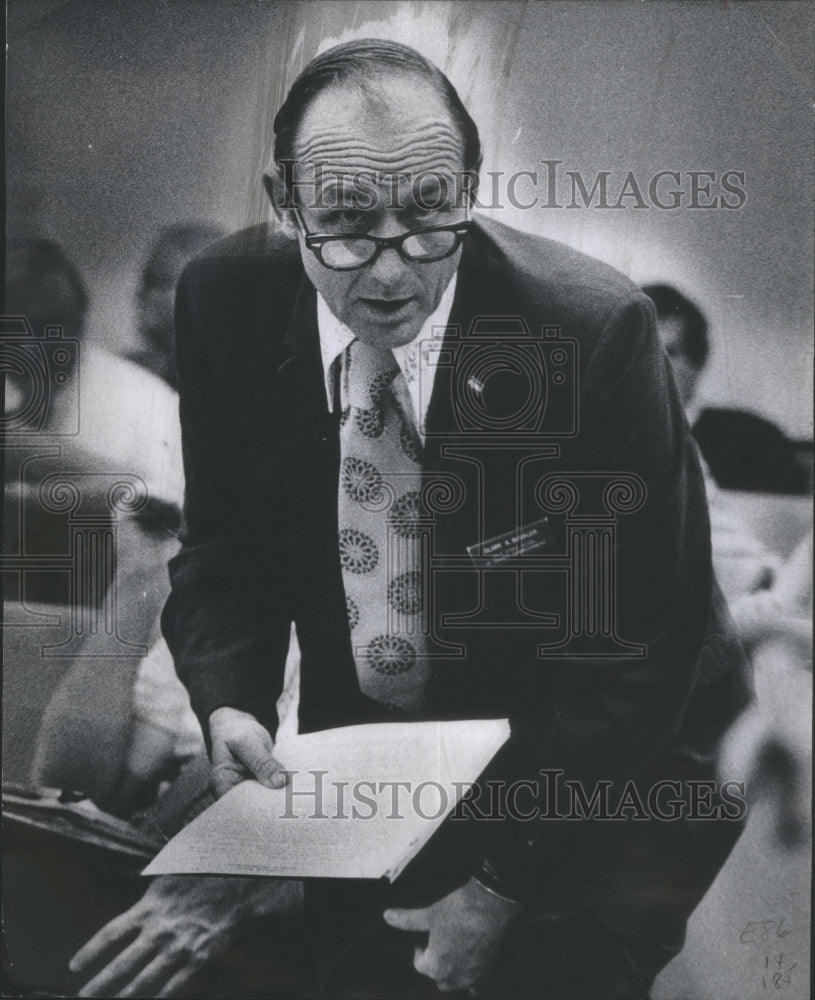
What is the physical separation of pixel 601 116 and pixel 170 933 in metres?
1.94

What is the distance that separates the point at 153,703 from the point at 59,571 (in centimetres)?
35

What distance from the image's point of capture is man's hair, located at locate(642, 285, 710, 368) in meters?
1.97

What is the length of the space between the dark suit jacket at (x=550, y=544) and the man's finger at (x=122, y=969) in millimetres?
595

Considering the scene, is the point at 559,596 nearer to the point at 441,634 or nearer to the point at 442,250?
the point at 441,634

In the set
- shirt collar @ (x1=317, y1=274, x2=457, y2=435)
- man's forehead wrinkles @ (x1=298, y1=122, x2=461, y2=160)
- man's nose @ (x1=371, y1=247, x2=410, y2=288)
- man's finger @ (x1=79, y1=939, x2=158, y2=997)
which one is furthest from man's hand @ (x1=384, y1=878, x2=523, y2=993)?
man's forehead wrinkles @ (x1=298, y1=122, x2=461, y2=160)

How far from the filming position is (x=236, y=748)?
79.5 inches

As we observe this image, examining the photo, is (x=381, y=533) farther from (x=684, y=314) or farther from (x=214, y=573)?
(x=684, y=314)

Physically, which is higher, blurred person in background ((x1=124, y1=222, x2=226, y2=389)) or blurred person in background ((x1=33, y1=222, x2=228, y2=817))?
blurred person in background ((x1=124, y1=222, x2=226, y2=389))

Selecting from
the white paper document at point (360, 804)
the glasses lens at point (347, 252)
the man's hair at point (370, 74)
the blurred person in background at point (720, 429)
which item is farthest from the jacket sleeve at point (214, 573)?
the blurred person in background at point (720, 429)

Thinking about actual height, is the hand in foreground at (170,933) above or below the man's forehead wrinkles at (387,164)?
below

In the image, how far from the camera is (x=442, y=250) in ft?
6.43

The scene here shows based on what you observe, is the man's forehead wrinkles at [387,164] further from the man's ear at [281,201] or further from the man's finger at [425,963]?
the man's finger at [425,963]

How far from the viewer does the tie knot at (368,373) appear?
199 centimetres

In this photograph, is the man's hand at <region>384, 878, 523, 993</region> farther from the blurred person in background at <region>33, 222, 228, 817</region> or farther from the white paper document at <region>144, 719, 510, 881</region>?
the blurred person in background at <region>33, 222, 228, 817</region>
